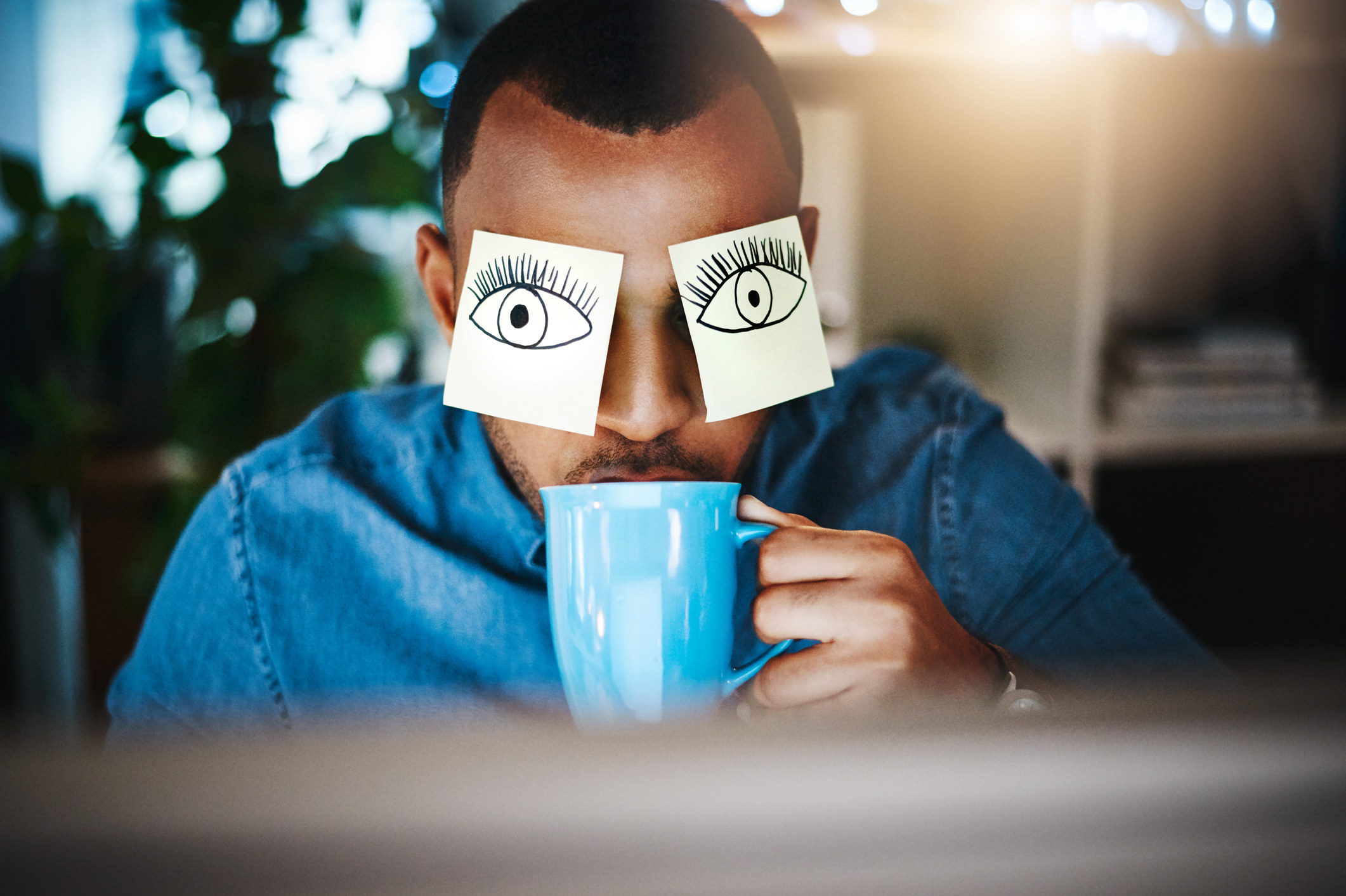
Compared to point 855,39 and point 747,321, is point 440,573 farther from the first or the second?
point 855,39

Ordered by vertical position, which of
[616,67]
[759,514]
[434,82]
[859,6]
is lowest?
[759,514]

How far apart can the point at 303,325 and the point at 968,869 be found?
1.00 meters

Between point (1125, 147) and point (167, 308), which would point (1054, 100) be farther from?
point (167, 308)

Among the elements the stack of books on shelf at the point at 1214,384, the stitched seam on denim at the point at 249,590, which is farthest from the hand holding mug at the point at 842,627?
the stack of books on shelf at the point at 1214,384

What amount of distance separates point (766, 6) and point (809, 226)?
2.62 feet

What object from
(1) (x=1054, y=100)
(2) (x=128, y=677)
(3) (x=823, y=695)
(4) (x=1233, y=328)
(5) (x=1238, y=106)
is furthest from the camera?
(5) (x=1238, y=106)

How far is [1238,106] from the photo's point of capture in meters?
1.44

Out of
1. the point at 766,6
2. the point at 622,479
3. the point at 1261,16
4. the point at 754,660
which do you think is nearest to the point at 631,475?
the point at 622,479

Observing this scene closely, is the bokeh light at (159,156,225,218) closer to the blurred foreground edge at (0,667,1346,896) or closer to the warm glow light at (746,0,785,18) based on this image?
the warm glow light at (746,0,785,18)

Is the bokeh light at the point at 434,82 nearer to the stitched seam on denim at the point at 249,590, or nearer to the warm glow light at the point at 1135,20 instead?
the stitched seam on denim at the point at 249,590

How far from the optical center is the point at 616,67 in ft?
1.35

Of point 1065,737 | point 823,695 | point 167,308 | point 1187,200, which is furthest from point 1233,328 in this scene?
point 167,308

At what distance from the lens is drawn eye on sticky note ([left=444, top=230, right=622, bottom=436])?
377 millimetres

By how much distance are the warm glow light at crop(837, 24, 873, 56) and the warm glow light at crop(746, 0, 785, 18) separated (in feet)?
0.30
